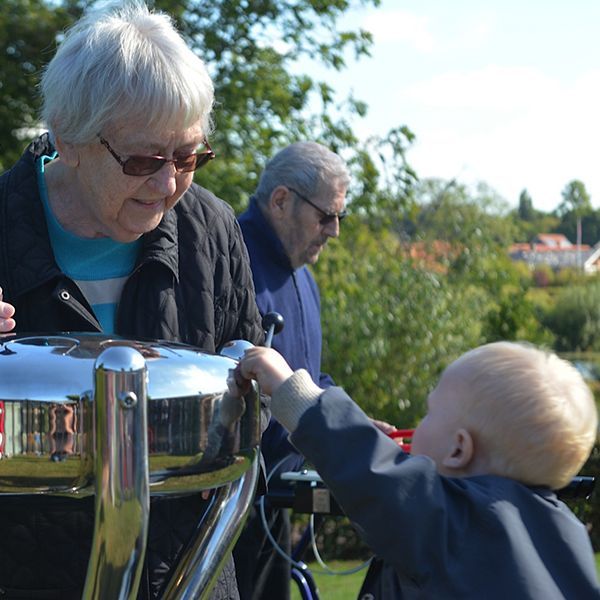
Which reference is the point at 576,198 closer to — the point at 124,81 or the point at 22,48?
the point at 22,48

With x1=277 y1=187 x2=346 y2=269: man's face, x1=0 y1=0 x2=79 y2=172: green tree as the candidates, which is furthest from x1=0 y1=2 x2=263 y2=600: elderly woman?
x1=0 y1=0 x2=79 y2=172: green tree

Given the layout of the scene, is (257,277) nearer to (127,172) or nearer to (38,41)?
(127,172)

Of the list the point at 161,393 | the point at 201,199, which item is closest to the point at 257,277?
the point at 201,199

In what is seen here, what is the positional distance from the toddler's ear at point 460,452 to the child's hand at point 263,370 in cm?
31

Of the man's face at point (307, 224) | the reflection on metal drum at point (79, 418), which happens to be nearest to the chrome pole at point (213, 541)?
the reflection on metal drum at point (79, 418)

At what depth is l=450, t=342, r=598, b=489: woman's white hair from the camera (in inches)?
70.3

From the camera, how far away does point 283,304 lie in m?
3.80

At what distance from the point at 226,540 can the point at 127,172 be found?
73 cm

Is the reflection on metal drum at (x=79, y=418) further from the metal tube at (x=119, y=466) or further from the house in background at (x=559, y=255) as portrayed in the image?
the house in background at (x=559, y=255)

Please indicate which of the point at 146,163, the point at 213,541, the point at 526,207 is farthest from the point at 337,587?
the point at 526,207

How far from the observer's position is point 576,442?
5.93 feet

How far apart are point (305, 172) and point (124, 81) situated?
85.9 inches

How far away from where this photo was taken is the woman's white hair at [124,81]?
2.00 metres

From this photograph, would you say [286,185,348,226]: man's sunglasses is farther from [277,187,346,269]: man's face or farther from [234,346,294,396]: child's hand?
[234,346,294,396]: child's hand
